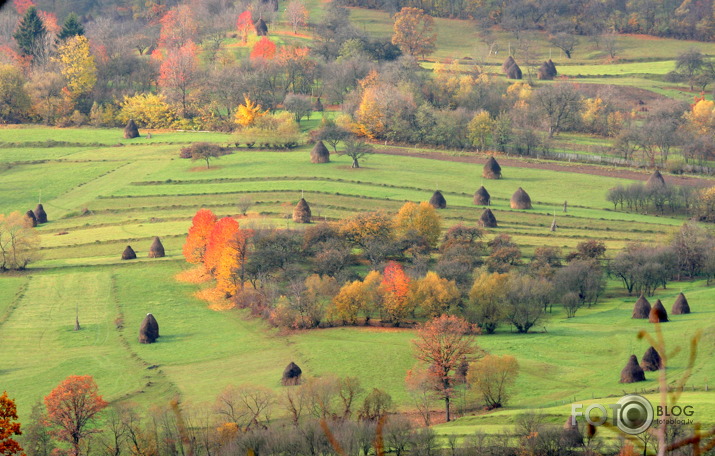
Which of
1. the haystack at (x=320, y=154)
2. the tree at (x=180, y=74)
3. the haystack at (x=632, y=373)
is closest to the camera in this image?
the haystack at (x=632, y=373)

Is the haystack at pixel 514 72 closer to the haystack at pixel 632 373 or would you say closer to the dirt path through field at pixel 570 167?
the dirt path through field at pixel 570 167

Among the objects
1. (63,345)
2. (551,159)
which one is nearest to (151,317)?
(63,345)

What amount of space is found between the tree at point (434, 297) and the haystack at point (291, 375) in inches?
529

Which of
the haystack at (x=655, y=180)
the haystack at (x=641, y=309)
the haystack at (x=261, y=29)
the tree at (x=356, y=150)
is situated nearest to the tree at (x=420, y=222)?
the haystack at (x=641, y=309)

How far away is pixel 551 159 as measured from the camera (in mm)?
A: 126250

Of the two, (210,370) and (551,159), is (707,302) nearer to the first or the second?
(210,370)

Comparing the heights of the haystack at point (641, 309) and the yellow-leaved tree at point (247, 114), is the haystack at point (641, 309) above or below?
below

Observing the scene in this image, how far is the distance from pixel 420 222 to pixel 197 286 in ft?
61.2

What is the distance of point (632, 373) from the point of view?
212ft

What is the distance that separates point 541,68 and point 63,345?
315 ft

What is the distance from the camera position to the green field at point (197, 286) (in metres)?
69.5

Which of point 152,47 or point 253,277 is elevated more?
point 152,47

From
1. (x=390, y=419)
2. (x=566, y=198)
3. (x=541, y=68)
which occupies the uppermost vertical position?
(x=541, y=68)

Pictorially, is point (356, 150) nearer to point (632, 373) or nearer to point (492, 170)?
point (492, 170)
